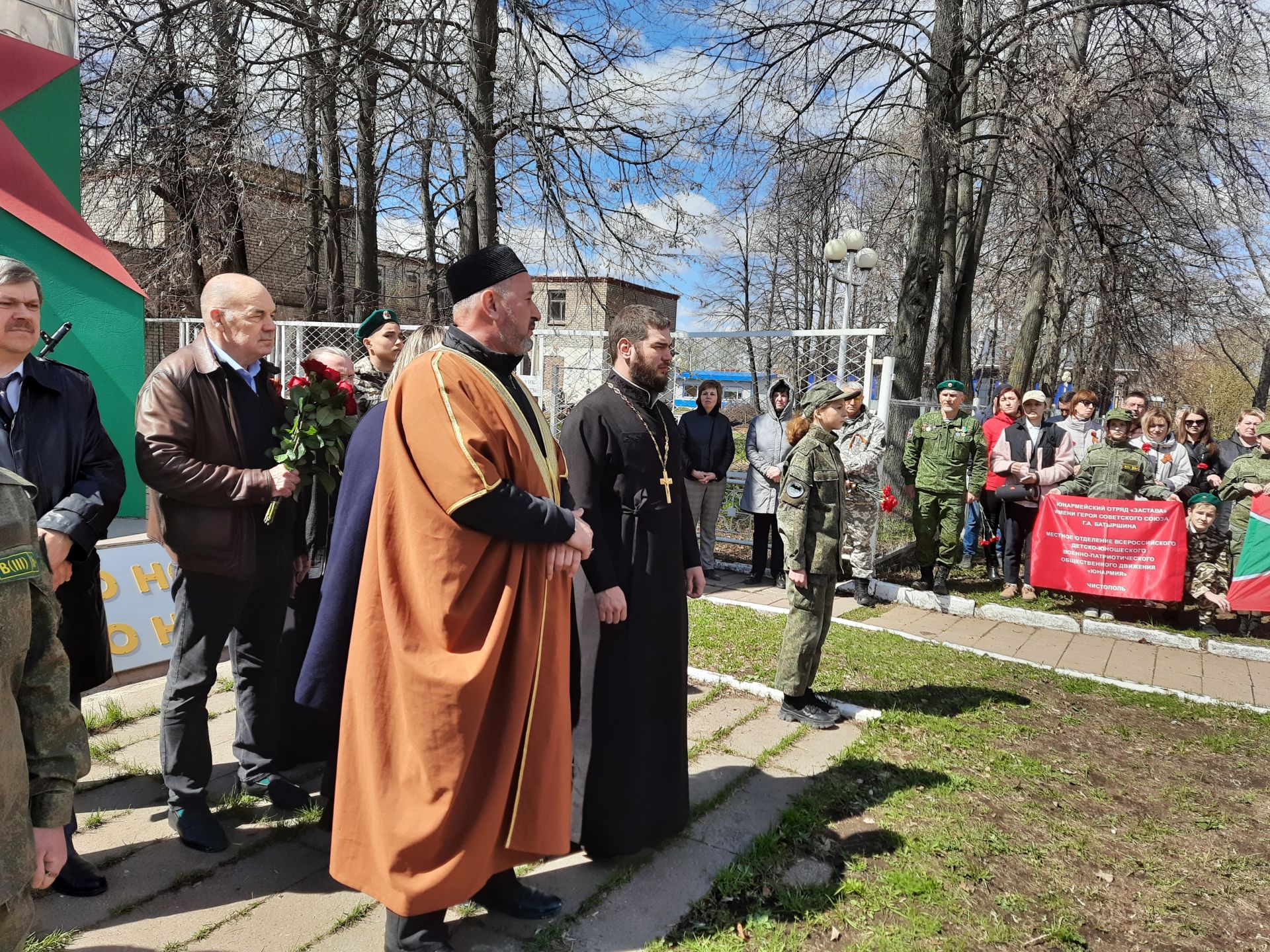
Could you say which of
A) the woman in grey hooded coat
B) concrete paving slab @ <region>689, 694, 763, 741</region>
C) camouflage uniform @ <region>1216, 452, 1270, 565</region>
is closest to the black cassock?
concrete paving slab @ <region>689, 694, 763, 741</region>

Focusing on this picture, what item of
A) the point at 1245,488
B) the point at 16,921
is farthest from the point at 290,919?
the point at 1245,488

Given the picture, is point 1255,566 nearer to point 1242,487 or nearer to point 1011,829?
point 1242,487

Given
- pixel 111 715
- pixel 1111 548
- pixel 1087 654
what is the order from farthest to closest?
pixel 1111 548, pixel 1087 654, pixel 111 715

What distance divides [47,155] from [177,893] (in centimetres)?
539

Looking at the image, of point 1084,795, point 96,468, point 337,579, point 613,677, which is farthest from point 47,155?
point 1084,795

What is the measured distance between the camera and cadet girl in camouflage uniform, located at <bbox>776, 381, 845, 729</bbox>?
15.4 ft

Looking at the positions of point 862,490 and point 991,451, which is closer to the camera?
point 862,490

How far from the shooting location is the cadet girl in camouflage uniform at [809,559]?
470 cm

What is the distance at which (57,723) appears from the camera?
1.60m

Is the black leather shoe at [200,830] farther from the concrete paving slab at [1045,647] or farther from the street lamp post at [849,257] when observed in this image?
the street lamp post at [849,257]

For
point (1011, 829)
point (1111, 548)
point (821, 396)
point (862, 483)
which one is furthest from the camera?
point (862, 483)

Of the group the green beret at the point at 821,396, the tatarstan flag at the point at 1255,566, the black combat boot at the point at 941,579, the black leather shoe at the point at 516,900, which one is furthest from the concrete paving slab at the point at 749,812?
the tatarstan flag at the point at 1255,566

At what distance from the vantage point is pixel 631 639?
130 inches

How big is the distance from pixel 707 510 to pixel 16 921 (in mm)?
7631
